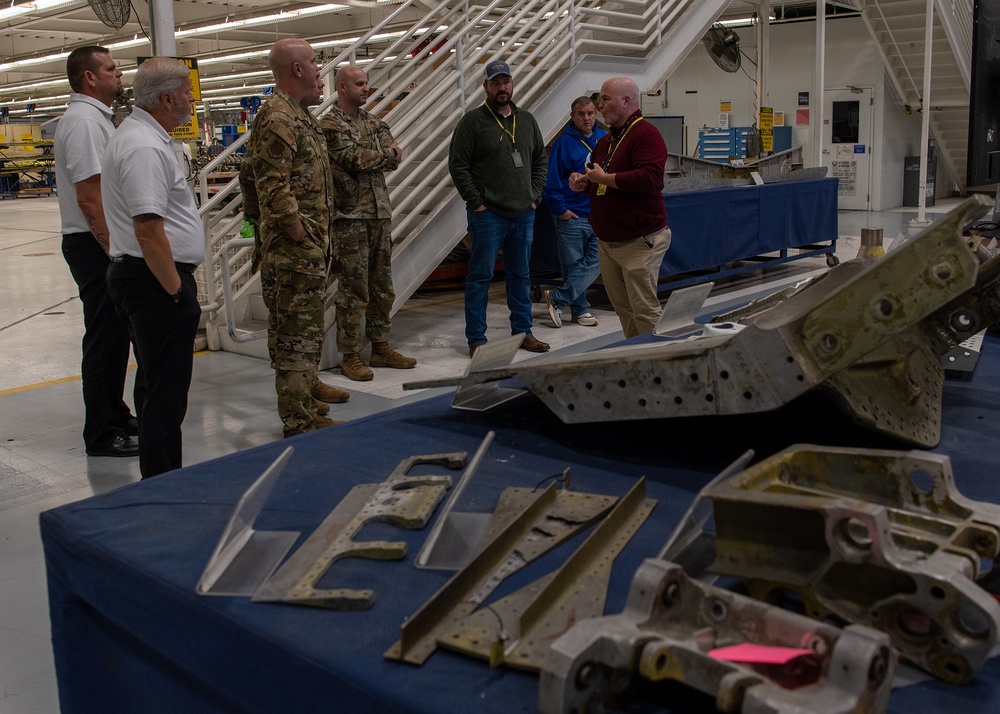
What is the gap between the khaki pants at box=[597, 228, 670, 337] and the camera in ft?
16.2

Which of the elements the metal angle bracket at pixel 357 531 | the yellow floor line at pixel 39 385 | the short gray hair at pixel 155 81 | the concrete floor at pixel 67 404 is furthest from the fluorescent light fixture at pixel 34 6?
the metal angle bracket at pixel 357 531

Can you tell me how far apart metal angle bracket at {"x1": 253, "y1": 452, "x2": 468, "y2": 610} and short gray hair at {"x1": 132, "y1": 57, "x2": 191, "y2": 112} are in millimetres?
1881

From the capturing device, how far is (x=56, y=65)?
1048 inches

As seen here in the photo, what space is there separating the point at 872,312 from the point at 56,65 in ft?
97.3

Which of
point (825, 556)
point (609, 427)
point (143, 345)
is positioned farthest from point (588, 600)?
point (143, 345)

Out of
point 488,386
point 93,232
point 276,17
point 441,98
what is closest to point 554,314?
point 441,98

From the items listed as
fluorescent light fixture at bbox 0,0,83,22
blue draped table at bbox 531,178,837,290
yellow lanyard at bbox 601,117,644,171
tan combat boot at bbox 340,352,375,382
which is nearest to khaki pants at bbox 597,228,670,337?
yellow lanyard at bbox 601,117,644,171

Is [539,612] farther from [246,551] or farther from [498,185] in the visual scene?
[498,185]

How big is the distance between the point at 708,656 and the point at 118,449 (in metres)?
3.93

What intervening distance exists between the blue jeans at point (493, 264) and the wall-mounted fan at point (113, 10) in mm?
3321

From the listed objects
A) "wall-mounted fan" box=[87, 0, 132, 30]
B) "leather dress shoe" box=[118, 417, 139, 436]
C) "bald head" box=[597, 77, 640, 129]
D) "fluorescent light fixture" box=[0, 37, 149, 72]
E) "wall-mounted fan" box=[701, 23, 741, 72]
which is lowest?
"leather dress shoe" box=[118, 417, 139, 436]

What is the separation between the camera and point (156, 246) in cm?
306

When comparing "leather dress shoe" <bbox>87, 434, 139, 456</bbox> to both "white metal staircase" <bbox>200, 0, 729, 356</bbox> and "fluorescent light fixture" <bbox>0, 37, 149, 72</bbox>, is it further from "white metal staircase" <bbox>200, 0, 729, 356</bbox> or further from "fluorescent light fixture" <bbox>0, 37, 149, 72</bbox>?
"fluorescent light fixture" <bbox>0, 37, 149, 72</bbox>

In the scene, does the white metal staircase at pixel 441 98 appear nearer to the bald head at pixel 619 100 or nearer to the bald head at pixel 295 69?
the bald head at pixel 295 69
